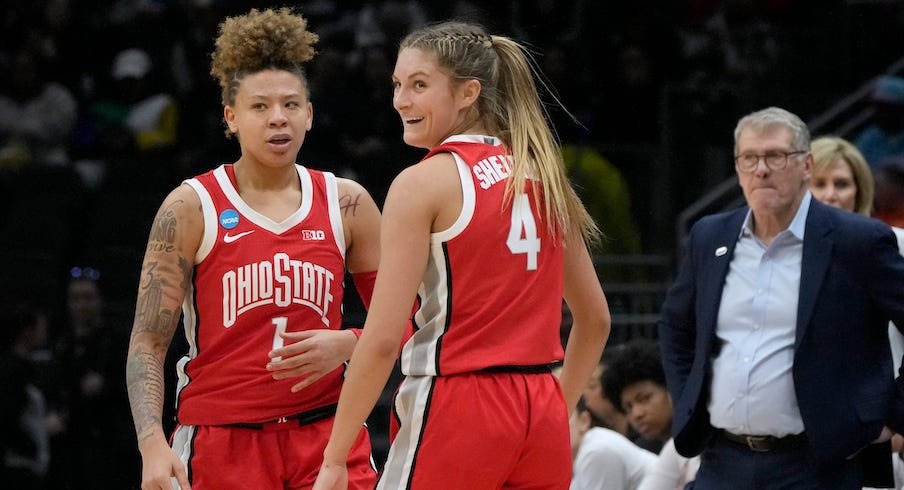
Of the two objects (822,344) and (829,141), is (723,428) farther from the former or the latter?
(829,141)

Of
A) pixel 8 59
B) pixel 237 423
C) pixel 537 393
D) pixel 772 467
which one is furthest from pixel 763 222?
pixel 8 59

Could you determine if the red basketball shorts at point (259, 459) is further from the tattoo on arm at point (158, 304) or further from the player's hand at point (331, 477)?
the player's hand at point (331, 477)

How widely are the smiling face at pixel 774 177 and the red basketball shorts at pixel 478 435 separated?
1.58m

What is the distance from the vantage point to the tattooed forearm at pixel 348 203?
14.0 feet

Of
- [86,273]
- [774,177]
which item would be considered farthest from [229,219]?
[86,273]

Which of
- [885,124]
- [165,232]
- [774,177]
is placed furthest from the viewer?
[885,124]

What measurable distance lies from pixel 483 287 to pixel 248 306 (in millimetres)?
918

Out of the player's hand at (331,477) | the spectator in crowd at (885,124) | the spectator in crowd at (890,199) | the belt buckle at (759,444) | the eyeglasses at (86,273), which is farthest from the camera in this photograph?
the eyeglasses at (86,273)

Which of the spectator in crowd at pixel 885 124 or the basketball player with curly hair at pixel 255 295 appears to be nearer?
the basketball player with curly hair at pixel 255 295

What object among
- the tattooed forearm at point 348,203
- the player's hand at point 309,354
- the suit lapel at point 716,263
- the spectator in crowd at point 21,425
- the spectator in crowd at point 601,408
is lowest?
the spectator in crowd at point 21,425

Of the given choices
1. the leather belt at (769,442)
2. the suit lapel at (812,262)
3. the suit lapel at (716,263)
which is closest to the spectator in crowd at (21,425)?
the suit lapel at (716,263)

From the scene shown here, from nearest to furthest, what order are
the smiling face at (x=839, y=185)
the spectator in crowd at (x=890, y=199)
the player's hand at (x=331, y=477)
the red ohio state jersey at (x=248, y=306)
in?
1. the player's hand at (x=331, y=477)
2. the red ohio state jersey at (x=248, y=306)
3. the smiling face at (x=839, y=185)
4. the spectator in crowd at (x=890, y=199)

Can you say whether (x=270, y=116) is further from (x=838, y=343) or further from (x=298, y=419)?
(x=838, y=343)

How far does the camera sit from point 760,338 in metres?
4.61
